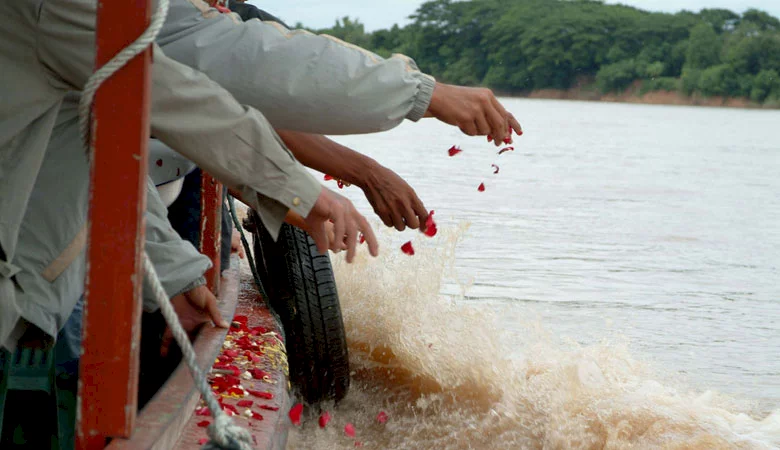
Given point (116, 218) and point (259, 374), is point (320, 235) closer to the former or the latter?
point (116, 218)

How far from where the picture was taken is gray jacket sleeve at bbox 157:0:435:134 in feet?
6.64

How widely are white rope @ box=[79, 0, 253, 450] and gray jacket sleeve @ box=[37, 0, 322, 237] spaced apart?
19 centimetres

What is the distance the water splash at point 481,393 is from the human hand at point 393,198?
1792mm

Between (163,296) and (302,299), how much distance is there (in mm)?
2690

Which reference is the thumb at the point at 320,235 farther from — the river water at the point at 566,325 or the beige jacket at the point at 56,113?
the river water at the point at 566,325

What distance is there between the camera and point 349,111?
2072 millimetres

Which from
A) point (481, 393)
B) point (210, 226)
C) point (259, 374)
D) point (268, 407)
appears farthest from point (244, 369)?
point (481, 393)

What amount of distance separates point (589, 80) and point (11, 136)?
8329 cm

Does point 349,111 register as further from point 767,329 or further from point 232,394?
point 767,329

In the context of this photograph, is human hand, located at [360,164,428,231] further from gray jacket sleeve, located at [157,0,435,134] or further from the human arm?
gray jacket sleeve, located at [157,0,435,134]

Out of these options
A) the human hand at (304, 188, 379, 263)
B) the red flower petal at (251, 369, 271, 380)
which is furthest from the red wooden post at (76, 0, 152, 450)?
the red flower petal at (251, 369, 271, 380)

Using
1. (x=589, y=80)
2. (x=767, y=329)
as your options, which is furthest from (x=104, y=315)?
(x=589, y=80)

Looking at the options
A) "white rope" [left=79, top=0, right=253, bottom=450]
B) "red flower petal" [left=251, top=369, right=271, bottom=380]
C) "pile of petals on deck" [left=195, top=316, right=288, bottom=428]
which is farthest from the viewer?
"red flower petal" [left=251, top=369, right=271, bottom=380]

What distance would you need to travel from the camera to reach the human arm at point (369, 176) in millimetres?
2775
